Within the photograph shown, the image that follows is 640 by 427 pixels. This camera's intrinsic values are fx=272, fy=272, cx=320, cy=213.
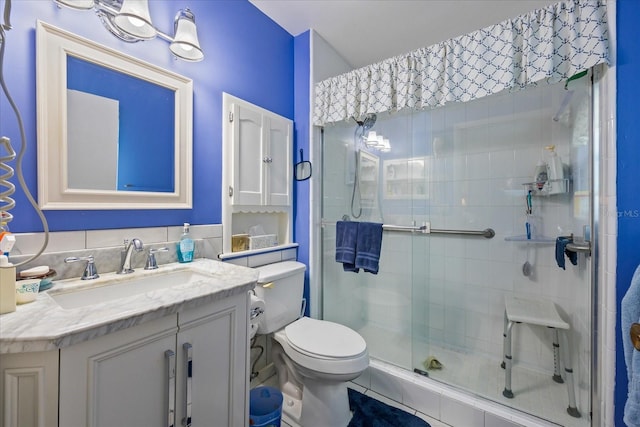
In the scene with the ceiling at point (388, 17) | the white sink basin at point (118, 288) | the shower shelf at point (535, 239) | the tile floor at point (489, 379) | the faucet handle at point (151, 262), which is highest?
the ceiling at point (388, 17)

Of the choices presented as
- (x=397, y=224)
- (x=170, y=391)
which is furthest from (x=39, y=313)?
(x=397, y=224)

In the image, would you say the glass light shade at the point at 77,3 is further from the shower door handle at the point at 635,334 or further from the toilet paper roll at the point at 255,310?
the shower door handle at the point at 635,334

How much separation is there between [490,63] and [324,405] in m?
1.99

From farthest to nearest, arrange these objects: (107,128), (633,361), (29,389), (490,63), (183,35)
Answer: (490,63) < (183,35) < (107,128) < (633,361) < (29,389)

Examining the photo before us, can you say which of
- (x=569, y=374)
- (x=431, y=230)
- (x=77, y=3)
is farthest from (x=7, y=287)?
(x=569, y=374)

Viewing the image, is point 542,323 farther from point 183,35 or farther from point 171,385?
point 183,35

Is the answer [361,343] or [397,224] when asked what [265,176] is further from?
[361,343]

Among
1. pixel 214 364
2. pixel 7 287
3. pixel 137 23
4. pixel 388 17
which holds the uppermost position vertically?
pixel 388 17

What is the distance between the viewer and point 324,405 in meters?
1.44

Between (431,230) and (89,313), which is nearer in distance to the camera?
(89,313)

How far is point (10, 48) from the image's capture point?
941mm

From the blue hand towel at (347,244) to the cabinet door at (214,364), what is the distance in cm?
97

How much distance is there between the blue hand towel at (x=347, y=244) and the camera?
75.1 inches

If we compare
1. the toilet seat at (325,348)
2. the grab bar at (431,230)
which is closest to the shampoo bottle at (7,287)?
the toilet seat at (325,348)
